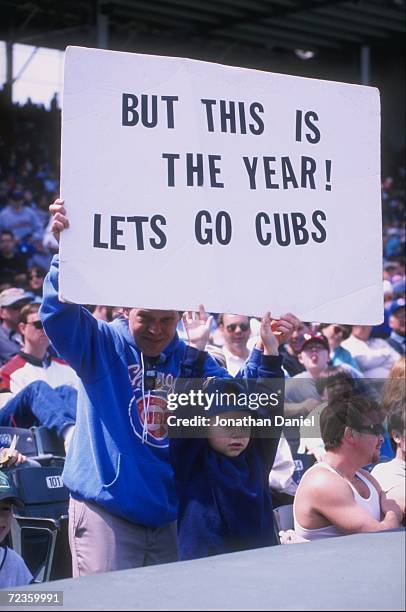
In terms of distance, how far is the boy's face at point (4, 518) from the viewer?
374cm

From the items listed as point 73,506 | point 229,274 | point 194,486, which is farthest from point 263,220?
point 73,506

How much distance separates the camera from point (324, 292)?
3.28 meters

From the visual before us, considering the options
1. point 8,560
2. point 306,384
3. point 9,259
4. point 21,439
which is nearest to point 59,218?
point 8,560

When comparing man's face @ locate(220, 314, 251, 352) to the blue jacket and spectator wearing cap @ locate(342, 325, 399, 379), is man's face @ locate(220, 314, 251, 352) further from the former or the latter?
the blue jacket

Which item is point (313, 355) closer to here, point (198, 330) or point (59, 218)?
point (198, 330)

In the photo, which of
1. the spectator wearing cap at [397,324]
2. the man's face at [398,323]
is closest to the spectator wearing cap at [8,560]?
the spectator wearing cap at [397,324]

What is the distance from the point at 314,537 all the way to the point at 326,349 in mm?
3935

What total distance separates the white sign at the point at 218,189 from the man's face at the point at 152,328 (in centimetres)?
15

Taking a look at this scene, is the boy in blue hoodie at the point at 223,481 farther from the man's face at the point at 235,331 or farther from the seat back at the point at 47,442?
the man's face at the point at 235,331

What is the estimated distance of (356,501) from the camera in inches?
128

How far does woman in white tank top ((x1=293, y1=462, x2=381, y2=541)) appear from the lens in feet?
10.5

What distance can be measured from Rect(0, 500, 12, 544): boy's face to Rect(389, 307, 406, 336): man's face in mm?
6969

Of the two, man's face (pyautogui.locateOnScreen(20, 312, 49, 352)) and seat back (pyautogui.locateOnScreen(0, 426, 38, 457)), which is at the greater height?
man's face (pyautogui.locateOnScreen(20, 312, 49, 352))

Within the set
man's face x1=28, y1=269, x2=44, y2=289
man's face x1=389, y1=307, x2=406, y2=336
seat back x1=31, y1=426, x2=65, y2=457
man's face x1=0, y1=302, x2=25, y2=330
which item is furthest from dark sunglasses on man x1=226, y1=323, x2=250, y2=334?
man's face x1=28, y1=269, x2=44, y2=289
